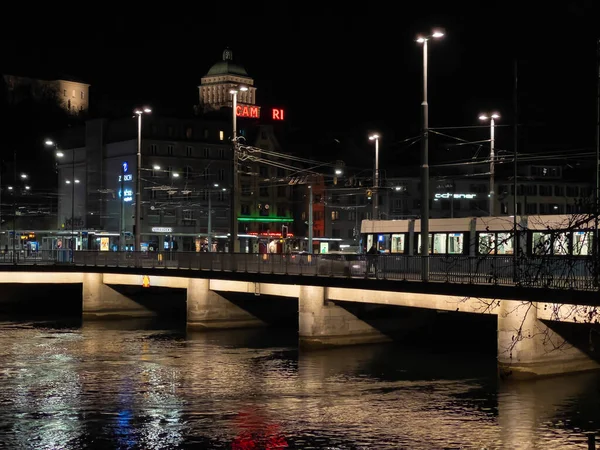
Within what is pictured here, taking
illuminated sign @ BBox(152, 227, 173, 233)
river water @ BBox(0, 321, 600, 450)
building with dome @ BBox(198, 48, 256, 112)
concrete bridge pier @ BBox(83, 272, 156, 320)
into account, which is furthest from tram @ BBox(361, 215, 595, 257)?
building with dome @ BBox(198, 48, 256, 112)

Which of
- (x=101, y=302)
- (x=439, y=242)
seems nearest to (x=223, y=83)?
(x=101, y=302)

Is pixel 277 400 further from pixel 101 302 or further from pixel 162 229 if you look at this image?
pixel 162 229

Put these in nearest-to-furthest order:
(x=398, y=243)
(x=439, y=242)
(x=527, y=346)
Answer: (x=527, y=346)
(x=439, y=242)
(x=398, y=243)

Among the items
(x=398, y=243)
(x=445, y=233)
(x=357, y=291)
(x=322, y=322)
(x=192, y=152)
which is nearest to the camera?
(x=357, y=291)

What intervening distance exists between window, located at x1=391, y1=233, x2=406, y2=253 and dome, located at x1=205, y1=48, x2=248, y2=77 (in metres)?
134

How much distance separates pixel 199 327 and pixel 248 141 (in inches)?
3303

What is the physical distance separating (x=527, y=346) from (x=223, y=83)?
159m

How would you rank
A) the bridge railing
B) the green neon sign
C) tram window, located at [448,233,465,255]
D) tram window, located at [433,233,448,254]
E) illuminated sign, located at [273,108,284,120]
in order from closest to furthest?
the bridge railing, tram window, located at [448,233,465,255], tram window, located at [433,233,448,254], the green neon sign, illuminated sign, located at [273,108,284,120]

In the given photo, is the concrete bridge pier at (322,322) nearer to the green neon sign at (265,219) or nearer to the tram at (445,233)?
the tram at (445,233)

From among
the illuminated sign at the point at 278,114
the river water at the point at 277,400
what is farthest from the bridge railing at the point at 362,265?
the illuminated sign at the point at 278,114

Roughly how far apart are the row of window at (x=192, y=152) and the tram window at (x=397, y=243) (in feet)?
240

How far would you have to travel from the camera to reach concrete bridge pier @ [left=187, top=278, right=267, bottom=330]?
206 ft

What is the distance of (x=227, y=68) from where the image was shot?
635 feet

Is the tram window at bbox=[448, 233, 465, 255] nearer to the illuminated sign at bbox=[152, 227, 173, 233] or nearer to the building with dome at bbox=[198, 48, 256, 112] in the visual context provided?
the illuminated sign at bbox=[152, 227, 173, 233]
